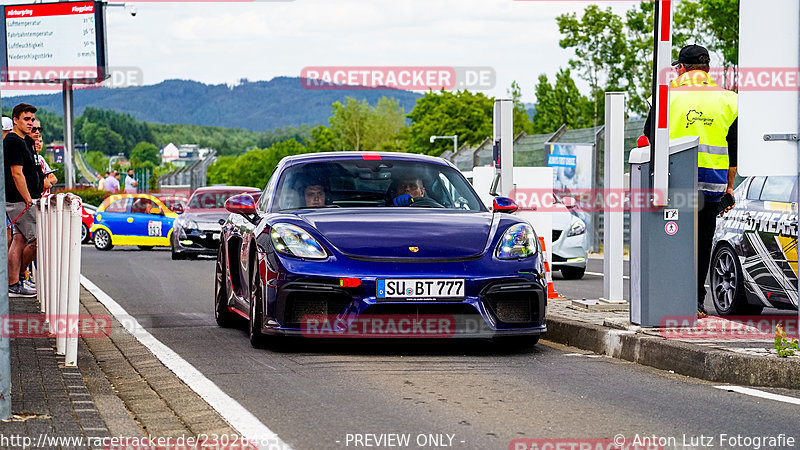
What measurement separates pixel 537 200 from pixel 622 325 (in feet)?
15.9

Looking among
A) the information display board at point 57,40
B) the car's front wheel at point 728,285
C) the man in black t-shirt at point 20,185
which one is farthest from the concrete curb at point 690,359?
the information display board at point 57,40

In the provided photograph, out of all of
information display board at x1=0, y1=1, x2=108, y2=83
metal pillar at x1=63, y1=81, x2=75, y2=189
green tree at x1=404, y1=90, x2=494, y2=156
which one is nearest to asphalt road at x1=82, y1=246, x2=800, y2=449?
information display board at x1=0, y1=1, x2=108, y2=83

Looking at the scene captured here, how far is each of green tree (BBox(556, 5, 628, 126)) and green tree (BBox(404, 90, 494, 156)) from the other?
45.6 meters

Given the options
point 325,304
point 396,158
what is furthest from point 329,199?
point 325,304

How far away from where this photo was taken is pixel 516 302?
27.7 feet

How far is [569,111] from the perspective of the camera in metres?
75.9

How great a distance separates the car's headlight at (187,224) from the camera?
2373 centimetres

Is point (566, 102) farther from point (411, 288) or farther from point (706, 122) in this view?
point (411, 288)

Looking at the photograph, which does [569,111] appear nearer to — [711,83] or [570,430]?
[711,83]

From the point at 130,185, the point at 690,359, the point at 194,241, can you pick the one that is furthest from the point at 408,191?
the point at 130,185

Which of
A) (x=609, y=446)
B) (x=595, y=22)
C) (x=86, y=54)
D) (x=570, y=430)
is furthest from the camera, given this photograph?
(x=595, y=22)

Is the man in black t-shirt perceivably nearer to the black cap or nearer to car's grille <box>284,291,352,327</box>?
car's grille <box>284,291,352,327</box>

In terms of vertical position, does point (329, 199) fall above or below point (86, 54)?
below

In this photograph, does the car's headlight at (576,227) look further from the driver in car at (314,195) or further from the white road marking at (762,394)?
the white road marking at (762,394)
